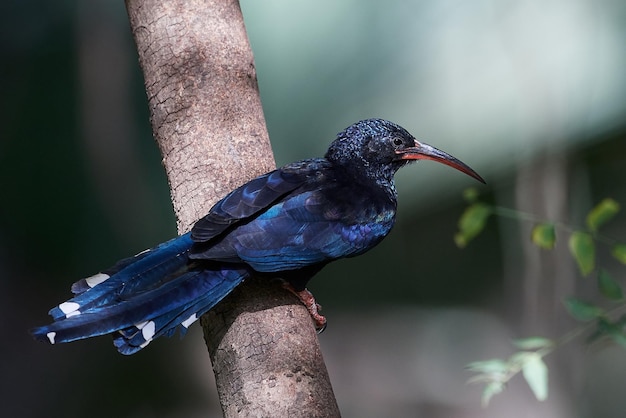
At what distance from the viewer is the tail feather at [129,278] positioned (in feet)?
8.27

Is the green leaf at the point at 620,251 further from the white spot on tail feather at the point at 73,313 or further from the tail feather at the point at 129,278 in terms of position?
the white spot on tail feather at the point at 73,313

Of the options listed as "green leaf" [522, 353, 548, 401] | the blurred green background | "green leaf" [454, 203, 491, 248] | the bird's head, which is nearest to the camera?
"green leaf" [522, 353, 548, 401]

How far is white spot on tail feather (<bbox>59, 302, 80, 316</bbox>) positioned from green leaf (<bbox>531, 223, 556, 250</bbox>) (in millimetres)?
1513

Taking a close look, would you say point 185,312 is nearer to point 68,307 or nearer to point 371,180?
point 68,307

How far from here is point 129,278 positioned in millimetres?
2627

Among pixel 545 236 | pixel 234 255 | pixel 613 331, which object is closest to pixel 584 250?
pixel 545 236

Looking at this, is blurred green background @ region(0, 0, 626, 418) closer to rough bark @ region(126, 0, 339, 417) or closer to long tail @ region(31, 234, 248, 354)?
rough bark @ region(126, 0, 339, 417)

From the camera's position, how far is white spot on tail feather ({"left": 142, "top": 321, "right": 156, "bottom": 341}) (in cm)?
249

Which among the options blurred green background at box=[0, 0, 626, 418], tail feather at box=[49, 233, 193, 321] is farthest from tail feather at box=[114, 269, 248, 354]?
blurred green background at box=[0, 0, 626, 418]

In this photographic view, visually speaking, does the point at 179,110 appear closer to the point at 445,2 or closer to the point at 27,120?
the point at 445,2

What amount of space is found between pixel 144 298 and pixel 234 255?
1.06 ft

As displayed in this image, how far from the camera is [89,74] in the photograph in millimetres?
6254

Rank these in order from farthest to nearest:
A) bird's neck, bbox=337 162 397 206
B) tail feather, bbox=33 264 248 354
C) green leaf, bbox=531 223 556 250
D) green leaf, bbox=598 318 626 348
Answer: bird's neck, bbox=337 162 397 206 → green leaf, bbox=531 223 556 250 → tail feather, bbox=33 264 248 354 → green leaf, bbox=598 318 626 348

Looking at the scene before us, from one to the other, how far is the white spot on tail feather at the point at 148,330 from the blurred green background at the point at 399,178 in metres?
3.49
